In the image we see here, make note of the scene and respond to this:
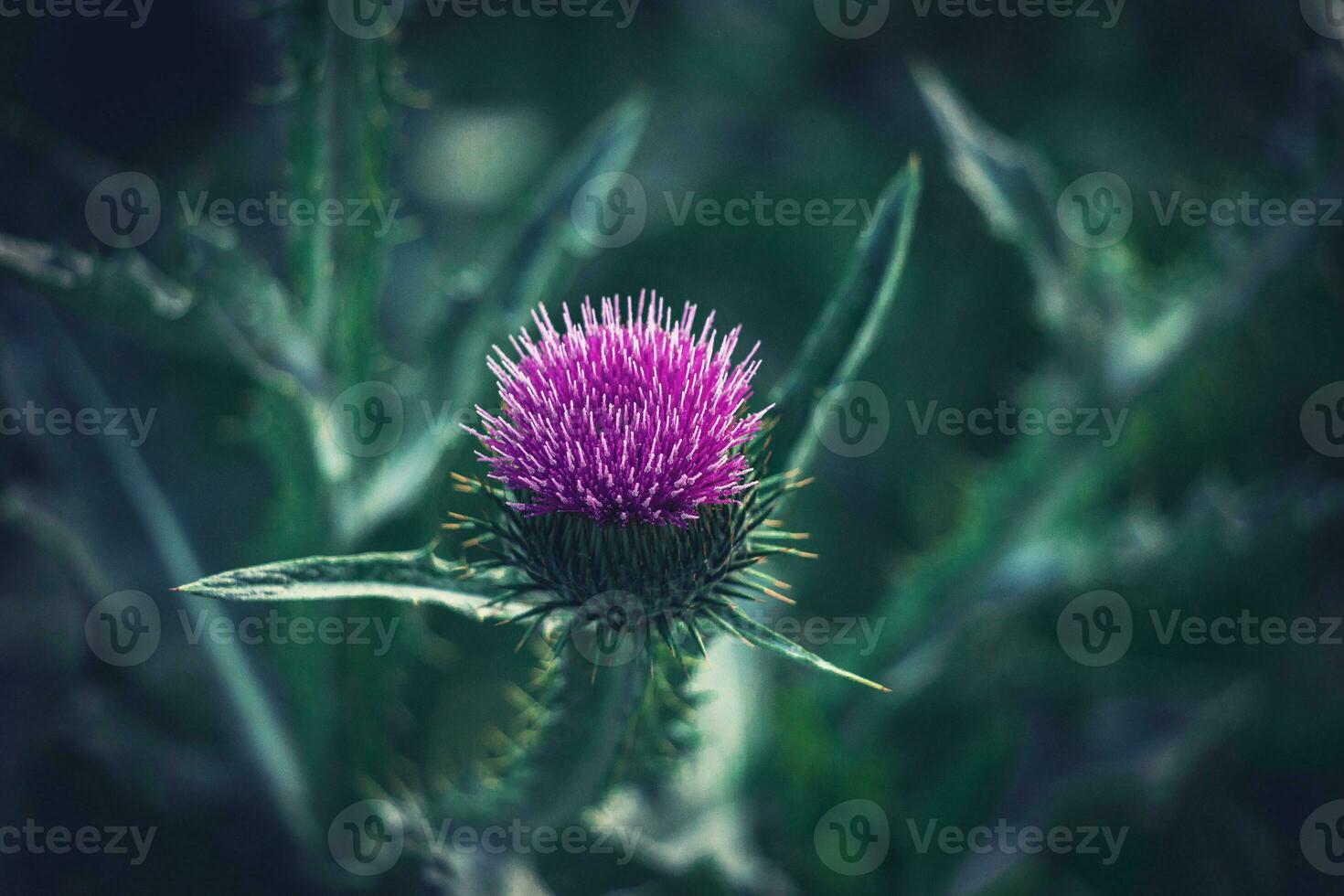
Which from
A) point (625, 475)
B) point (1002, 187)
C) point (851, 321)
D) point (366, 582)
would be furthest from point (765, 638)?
point (1002, 187)

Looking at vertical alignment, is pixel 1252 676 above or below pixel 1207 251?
below

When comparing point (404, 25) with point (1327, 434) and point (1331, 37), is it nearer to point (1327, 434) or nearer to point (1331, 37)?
point (1331, 37)

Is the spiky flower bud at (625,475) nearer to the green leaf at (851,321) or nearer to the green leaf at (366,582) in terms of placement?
the green leaf at (366,582)

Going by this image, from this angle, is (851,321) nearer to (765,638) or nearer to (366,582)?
(765,638)

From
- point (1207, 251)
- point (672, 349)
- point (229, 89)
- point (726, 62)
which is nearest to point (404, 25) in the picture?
point (229, 89)

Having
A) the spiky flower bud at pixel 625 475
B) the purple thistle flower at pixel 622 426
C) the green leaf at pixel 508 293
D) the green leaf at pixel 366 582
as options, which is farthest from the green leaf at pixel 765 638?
the green leaf at pixel 508 293

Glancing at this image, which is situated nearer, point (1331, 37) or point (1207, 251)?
point (1331, 37)
